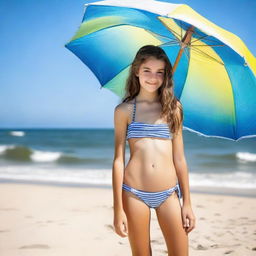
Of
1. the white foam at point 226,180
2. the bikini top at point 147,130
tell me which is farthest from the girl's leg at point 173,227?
the white foam at point 226,180

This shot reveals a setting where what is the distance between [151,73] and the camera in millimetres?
2346

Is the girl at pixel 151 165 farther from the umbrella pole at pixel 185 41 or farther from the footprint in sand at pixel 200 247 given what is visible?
the footprint in sand at pixel 200 247

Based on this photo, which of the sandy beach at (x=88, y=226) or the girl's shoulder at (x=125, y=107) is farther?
the sandy beach at (x=88, y=226)

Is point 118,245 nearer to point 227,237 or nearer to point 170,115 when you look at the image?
point 227,237

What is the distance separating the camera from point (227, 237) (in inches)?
189

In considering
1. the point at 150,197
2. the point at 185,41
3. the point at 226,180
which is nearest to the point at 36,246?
the point at 150,197

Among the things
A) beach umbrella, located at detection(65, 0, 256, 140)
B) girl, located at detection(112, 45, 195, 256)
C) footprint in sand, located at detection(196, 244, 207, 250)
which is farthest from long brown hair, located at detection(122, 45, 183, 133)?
footprint in sand, located at detection(196, 244, 207, 250)

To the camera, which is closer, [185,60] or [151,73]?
[151,73]

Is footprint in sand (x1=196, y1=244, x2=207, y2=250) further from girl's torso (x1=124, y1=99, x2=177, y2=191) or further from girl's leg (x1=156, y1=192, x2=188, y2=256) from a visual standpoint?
girl's torso (x1=124, y1=99, x2=177, y2=191)

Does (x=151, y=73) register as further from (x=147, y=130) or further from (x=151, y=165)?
(x=151, y=165)

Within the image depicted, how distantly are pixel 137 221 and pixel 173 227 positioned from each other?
0.24 meters

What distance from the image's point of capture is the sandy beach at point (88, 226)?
4266 millimetres

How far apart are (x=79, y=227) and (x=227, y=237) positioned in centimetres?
216

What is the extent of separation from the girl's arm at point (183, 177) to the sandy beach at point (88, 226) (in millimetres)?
2045
